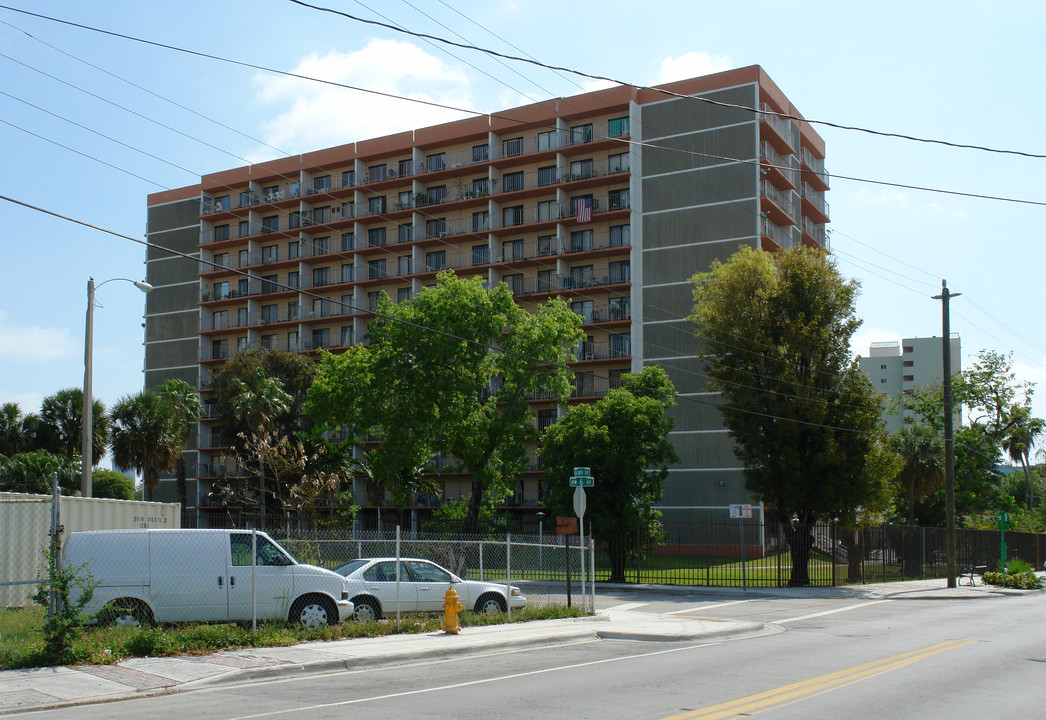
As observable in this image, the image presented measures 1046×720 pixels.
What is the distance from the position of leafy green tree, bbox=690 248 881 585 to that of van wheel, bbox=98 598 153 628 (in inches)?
923

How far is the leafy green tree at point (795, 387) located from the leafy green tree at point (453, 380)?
343 inches

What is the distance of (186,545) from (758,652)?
A: 9562mm

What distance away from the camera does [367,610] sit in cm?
1694

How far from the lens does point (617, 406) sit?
3706cm

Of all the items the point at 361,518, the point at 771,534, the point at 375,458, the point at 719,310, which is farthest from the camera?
the point at 361,518

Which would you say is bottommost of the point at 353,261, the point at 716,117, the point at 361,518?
the point at 361,518

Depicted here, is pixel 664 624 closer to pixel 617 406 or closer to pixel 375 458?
pixel 617 406

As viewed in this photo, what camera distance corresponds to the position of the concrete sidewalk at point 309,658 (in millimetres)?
10906

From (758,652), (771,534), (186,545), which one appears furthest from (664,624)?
(771,534)

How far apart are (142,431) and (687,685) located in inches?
1602

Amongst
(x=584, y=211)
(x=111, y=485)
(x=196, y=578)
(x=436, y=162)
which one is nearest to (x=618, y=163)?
(x=584, y=211)

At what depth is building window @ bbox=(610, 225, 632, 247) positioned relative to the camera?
57037 mm

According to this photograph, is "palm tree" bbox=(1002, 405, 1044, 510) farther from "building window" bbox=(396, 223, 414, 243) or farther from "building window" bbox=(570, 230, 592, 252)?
"building window" bbox=(396, 223, 414, 243)

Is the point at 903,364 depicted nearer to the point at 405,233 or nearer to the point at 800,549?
the point at 405,233
